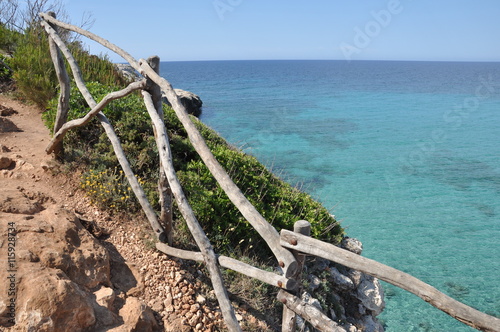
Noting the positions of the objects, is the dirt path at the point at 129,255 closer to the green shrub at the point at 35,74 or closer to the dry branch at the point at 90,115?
the dry branch at the point at 90,115

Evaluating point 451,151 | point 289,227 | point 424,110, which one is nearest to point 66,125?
point 289,227

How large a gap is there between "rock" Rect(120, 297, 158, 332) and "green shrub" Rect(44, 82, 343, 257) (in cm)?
164

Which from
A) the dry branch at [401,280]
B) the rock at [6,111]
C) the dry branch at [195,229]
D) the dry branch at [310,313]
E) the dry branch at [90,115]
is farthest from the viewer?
the rock at [6,111]

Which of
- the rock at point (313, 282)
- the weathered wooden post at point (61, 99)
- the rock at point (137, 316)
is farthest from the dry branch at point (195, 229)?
the rock at point (313, 282)

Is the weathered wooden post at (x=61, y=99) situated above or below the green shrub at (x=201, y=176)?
above

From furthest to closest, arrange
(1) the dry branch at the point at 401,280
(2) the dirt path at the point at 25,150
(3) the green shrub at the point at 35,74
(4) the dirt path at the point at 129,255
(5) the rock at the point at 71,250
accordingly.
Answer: (3) the green shrub at the point at 35,74 < (2) the dirt path at the point at 25,150 < (4) the dirt path at the point at 129,255 < (5) the rock at the point at 71,250 < (1) the dry branch at the point at 401,280

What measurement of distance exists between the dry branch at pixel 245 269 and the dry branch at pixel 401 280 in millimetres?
328

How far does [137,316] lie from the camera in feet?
12.5

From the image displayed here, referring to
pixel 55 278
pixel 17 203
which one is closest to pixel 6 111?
pixel 17 203

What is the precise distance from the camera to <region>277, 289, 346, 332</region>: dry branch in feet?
10.3

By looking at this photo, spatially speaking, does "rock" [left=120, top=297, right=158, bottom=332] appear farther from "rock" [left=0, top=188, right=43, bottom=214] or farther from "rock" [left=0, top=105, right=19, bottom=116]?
"rock" [left=0, top=105, right=19, bottom=116]

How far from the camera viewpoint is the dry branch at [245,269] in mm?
3303

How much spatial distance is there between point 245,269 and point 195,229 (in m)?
0.71

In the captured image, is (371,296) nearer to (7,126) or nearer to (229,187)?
(229,187)
